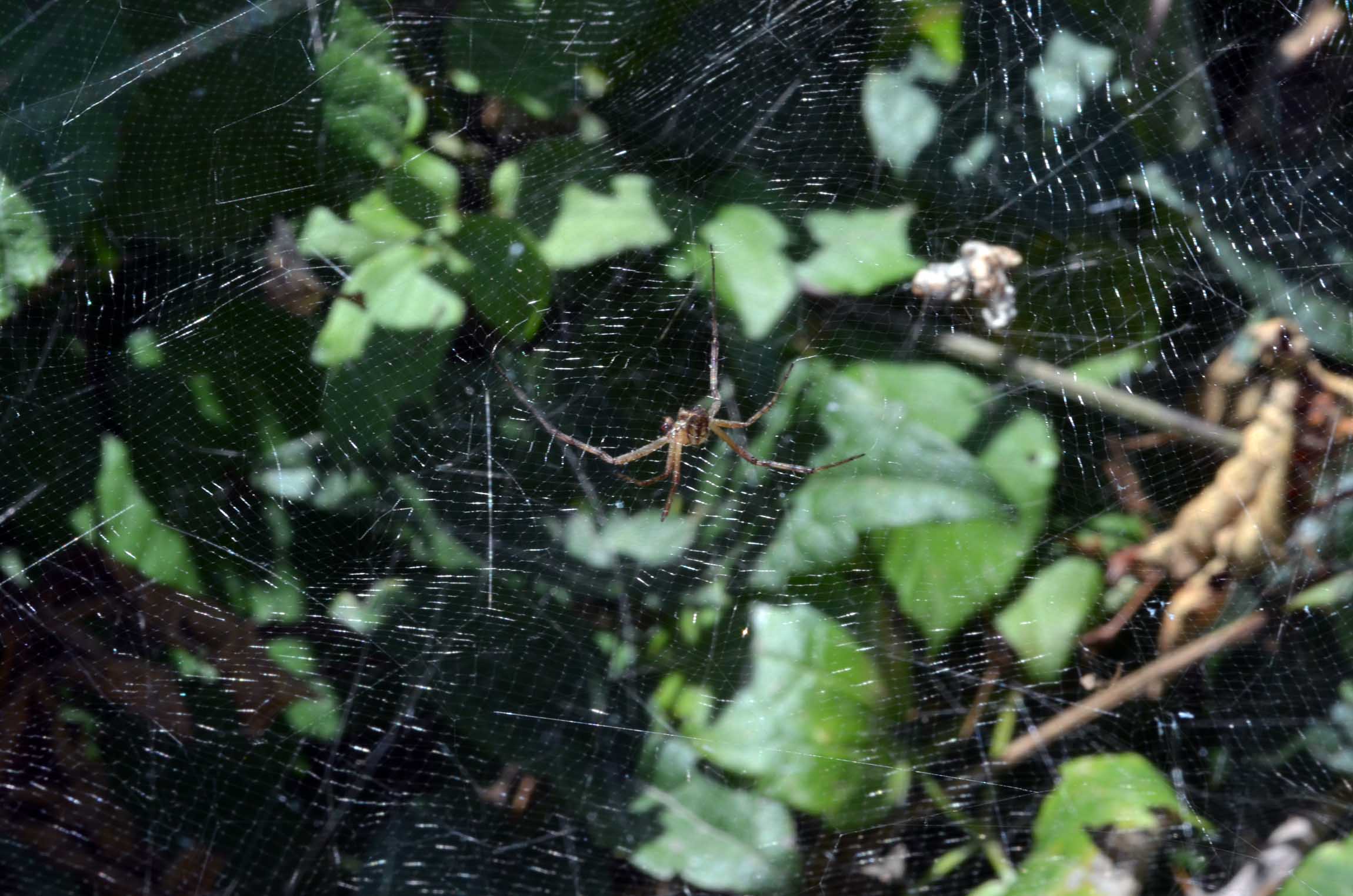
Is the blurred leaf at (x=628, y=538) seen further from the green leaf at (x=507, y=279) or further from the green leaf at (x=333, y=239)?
the green leaf at (x=333, y=239)

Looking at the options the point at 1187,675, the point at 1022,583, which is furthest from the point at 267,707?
the point at 1187,675

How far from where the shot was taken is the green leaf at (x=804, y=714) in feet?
5.30

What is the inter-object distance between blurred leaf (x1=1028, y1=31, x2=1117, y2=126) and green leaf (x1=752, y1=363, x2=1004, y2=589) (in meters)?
0.45

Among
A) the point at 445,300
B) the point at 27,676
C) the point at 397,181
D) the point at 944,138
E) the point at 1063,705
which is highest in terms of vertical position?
the point at 944,138

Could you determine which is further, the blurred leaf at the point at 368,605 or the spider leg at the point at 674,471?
the spider leg at the point at 674,471

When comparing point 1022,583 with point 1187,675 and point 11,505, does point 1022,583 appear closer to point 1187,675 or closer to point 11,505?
point 1187,675

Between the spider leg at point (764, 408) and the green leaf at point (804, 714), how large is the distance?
0.32 m

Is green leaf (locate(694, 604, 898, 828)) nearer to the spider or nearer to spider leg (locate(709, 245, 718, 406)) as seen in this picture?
the spider

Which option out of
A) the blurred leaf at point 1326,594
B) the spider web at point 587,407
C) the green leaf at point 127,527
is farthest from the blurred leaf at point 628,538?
the blurred leaf at point 1326,594

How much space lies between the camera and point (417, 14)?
5.15 feet

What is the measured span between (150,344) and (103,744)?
2.22 feet

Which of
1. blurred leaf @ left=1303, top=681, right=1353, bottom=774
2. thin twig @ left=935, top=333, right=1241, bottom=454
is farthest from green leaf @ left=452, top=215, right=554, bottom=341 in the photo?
blurred leaf @ left=1303, top=681, right=1353, bottom=774

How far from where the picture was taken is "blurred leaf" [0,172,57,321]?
1331mm

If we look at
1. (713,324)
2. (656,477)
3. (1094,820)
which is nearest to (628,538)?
(656,477)
